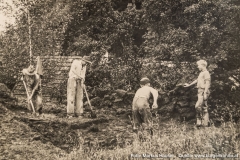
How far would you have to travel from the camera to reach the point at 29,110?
A: 10.9 m

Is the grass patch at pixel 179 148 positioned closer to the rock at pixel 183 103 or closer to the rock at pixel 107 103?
the rock at pixel 183 103

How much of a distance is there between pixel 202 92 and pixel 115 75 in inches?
150

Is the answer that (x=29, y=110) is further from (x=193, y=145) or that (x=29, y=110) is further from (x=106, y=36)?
(x=193, y=145)

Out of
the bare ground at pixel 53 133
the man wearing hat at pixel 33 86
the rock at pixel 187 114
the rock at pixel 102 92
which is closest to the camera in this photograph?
the bare ground at pixel 53 133

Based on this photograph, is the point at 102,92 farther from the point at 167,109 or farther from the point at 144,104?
the point at 144,104

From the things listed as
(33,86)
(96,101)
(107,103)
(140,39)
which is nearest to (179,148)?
(33,86)

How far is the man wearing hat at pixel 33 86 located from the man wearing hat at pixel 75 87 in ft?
2.78

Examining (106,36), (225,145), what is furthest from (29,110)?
(225,145)

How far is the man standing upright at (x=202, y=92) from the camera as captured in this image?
30.2 ft

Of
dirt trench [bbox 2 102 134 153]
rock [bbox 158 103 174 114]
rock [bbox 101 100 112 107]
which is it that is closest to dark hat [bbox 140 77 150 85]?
dirt trench [bbox 2 102 134 153]

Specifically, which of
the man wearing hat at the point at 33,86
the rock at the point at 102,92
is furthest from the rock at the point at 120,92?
the man wearing hat at the point at 33,86

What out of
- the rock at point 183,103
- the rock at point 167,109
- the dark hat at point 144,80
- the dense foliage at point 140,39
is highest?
the dense foliage at point 140,39

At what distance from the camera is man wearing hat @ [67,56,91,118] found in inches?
424

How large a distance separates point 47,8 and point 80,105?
163 inches
